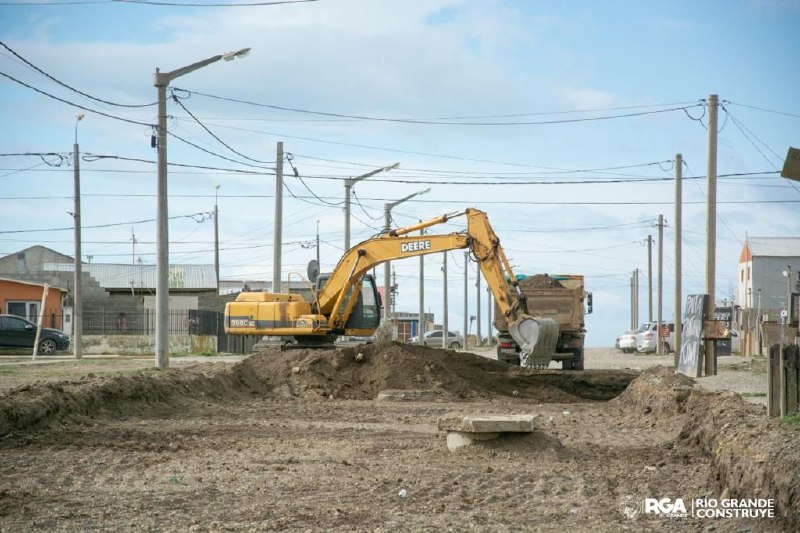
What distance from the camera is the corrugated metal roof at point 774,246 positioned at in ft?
292

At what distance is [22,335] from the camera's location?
41406 millimetres

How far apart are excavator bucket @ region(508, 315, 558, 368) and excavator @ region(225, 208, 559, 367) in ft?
6.99

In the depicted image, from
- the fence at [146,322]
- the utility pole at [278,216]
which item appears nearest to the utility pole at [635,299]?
the fence at [146,322]

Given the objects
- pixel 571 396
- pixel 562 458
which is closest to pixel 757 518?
pixel 562 458

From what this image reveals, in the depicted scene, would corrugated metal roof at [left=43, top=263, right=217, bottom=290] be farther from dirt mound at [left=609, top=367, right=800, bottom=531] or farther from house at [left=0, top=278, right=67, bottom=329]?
dirt mound at [left=609, top=367, right=800, bottom=531]

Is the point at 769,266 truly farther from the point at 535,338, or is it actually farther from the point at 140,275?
the point at 535,338

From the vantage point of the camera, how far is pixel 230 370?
946 inches

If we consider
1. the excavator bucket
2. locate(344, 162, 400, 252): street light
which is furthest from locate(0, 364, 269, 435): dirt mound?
locate(344, 162, 400, 252): street light

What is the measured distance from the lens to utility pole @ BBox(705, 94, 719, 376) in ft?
86.2

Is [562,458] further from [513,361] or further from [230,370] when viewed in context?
[513,361]

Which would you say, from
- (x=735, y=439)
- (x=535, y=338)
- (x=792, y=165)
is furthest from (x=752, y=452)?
(x=535, y=338)

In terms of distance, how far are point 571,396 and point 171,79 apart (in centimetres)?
1209

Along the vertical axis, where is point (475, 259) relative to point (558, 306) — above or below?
above

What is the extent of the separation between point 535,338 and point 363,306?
23.8ft
